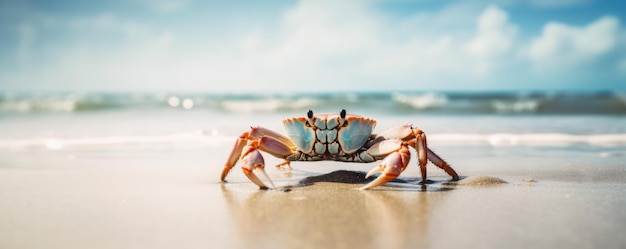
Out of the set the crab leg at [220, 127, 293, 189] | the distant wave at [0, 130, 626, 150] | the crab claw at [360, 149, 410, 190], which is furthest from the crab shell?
the distant wave at [0, 130, 626, 150]

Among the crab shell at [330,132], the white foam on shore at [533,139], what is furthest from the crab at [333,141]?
the white foam on shore at [533,139]

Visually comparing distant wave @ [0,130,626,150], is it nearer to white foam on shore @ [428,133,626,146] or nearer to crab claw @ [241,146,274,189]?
white foam on shore @ [428,133,626,146]

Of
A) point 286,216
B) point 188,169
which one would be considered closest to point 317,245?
point 286,216

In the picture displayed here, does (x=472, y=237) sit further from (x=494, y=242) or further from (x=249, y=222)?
(x=249, y=222)

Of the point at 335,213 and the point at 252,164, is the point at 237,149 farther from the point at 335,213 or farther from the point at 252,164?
the point at 335,213

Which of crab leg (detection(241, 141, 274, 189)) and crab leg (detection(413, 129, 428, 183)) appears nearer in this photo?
crab leg (detection(241, 141, 274, 189))

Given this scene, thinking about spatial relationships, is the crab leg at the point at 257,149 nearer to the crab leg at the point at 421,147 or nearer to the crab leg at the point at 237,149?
the crab leg at the point at 237,149

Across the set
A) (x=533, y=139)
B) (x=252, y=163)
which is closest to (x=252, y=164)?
(x=252, y=163)
